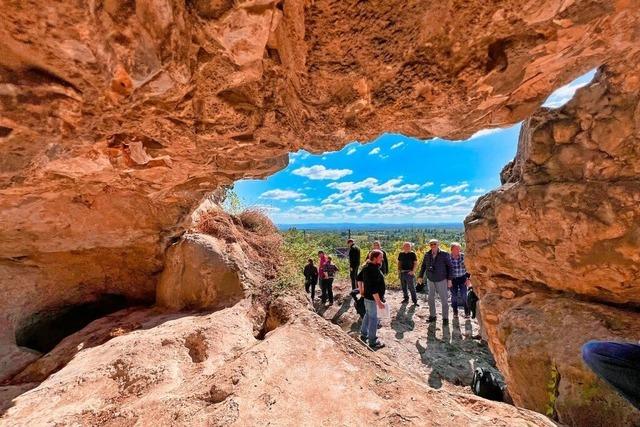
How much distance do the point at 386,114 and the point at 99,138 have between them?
286 cm

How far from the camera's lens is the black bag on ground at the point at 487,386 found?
456cm

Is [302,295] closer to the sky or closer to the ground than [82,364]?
closer to the sky

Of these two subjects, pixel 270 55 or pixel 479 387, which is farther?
pixel 479 387

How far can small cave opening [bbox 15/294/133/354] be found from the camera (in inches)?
207

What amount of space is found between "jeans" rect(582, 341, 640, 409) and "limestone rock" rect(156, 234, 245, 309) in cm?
419

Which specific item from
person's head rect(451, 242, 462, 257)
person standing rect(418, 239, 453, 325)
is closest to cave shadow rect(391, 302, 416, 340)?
person standing rect(418, 239, 453, 325)

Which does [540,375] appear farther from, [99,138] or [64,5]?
[99,138]

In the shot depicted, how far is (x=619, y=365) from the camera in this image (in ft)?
7.10

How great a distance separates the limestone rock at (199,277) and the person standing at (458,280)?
5.63m

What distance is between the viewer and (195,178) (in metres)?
4.61

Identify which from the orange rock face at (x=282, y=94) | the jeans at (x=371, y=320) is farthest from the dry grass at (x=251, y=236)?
the jeans at (x=371, y=320)

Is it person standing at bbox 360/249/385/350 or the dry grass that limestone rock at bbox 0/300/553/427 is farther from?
person standing at bbox 360/249/385/350

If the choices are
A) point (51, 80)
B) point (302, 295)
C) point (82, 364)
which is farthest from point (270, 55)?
point (82, 364)

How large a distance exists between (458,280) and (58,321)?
9.20m
